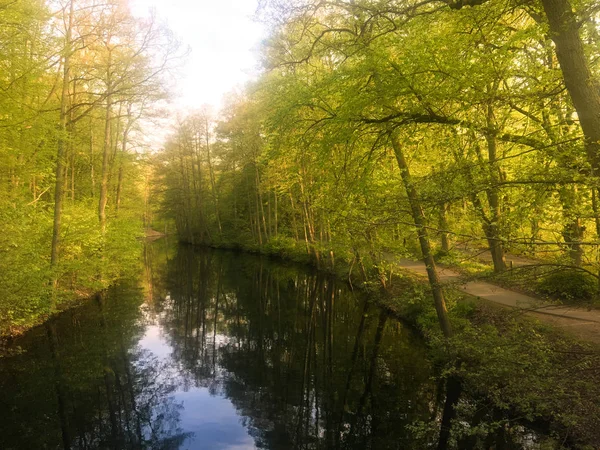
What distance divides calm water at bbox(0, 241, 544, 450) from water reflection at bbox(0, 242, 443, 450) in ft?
0.12

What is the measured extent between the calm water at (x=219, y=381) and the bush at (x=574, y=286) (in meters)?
4.58

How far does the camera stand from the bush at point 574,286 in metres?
11.3

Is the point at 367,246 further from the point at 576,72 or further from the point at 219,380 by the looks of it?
the point at 576,72

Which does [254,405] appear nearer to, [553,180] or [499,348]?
[499,348]

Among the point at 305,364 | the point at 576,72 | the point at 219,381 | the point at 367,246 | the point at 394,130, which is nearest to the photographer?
the point at 576,72

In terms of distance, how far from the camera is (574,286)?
37.5 feet

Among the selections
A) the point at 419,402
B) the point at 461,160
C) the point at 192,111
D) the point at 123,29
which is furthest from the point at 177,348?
the point at 192,111

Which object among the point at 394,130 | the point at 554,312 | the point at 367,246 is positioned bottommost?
the point at 554,312

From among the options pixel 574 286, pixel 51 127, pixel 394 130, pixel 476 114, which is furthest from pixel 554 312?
pixel 51 127

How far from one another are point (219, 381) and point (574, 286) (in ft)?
34.8

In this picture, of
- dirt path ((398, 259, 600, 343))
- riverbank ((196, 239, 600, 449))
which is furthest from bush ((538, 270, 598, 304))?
riverbank ((196, 239, 600, 449))

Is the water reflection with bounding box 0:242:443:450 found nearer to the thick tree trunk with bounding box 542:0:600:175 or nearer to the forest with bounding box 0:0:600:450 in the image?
the forest with bounding box 0:0:600:450

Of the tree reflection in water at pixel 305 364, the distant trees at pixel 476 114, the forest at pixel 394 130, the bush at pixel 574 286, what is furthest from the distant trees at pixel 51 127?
the bush at pixel 574 286

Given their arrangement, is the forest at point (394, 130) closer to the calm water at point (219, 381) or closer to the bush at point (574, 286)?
the bush at point (574, 286)
